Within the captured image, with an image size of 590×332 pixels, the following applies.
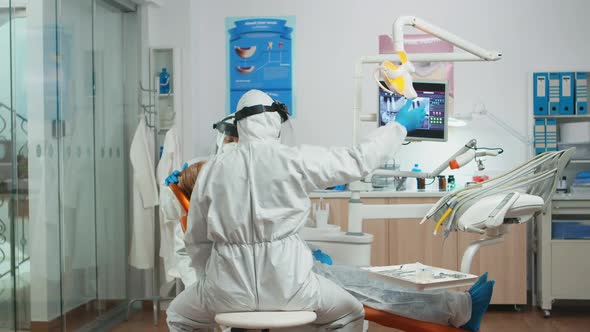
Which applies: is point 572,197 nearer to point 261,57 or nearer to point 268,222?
point 261,57

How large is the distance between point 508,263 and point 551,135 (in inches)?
40.6

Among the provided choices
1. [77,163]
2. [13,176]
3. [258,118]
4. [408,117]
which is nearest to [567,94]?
[408,117]

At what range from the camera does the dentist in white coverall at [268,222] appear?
2471 mm

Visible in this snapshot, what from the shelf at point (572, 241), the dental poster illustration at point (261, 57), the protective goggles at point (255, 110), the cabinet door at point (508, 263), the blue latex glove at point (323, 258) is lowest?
the cabinet door at point (508, 263)

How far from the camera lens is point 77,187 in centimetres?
402

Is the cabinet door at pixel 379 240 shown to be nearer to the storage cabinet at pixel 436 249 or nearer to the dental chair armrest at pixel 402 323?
the storage cabinet at pixel 436 249

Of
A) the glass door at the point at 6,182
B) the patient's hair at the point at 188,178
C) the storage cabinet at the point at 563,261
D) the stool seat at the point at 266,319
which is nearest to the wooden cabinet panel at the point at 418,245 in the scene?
the storage cabinet at the point at 563,261

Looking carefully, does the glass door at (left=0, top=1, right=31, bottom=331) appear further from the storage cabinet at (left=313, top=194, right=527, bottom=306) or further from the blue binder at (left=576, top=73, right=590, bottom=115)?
the blue binder at (left=576, top=73, right=590, bottom=115)

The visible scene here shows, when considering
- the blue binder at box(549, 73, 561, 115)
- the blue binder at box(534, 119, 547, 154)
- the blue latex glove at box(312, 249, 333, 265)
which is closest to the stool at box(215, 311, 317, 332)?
the blue latex glove at box(312, 249, 333, 265)

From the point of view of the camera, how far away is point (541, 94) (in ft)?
16.4

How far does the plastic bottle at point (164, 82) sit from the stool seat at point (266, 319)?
2.75m

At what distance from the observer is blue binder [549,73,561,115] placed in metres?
4.94

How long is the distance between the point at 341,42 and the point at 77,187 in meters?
2.36

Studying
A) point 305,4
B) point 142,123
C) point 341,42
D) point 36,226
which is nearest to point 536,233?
point 341,42
